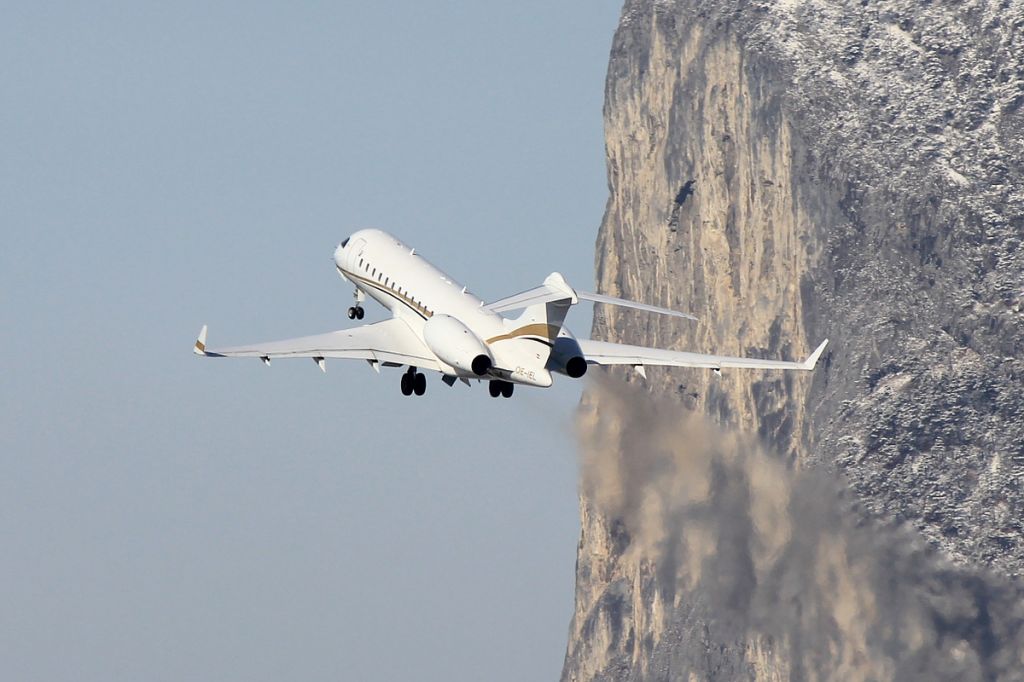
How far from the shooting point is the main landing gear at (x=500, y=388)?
411ft

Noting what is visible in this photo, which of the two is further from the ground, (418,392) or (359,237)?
(359,237)

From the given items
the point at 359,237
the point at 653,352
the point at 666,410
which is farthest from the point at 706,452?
the point at 653,352

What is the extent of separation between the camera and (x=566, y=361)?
12006cm

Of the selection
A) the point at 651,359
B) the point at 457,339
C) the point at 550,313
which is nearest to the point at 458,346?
the point at 457,339

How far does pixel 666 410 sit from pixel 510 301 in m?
65.8

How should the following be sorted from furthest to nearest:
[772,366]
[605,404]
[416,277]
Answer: [605,404], [416,277], [772,366]

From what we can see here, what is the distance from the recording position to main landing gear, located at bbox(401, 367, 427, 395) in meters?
131

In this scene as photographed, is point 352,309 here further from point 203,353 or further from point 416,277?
point 203,353

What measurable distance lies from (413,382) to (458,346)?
11354 mm

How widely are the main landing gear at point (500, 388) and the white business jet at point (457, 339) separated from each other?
5 cm

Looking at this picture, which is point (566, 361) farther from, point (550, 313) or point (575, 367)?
point (550, 313)

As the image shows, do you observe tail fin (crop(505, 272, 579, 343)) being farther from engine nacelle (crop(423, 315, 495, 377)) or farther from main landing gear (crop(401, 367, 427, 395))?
main landing gear (crop(401, 367, 427, 395))

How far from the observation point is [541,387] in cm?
12031

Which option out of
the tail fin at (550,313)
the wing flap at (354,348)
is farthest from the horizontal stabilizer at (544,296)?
the wing flap at (354,348)
